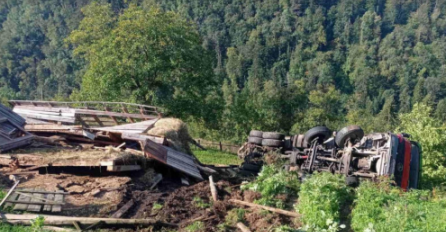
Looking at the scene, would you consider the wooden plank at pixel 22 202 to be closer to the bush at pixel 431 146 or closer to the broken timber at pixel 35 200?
the broken timber at pixel 35 200

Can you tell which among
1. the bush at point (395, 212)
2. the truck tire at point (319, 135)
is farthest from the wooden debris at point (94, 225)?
the truck tire at point (319, 135)

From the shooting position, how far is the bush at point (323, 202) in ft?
24.2

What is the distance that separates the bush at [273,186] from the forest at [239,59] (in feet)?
38.2

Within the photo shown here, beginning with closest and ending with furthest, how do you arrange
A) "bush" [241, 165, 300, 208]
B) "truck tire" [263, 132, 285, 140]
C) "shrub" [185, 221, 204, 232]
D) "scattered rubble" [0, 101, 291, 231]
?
"shrub" [185, 221, 204, 232], "scattered rubble" [0, 101, 291, 231], "bush" [241, 165, 300, 208], "truck tire" [263, 132, 285, 140]

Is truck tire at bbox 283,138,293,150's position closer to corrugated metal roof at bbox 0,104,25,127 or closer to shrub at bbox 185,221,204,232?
shrub at bbox 185,221,204,232

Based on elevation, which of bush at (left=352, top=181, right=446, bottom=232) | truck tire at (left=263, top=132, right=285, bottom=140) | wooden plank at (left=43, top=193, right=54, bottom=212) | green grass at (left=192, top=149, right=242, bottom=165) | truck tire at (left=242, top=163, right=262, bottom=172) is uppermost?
truck tire at (left=263, top=132, right=285, bottom=140)

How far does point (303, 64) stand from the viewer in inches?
4471

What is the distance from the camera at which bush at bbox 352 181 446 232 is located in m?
6.43

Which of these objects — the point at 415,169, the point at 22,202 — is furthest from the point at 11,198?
the point at 415,169

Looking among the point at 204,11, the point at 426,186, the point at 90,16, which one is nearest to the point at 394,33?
the point at 204,11

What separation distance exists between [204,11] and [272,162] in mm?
131727

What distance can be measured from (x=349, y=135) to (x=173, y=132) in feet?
18.1

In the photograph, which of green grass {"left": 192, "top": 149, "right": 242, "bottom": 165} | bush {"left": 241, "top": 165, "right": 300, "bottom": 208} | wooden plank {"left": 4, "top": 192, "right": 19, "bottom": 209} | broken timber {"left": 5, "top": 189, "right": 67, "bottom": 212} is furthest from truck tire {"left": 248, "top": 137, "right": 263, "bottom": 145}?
wooden plank {"left": 4, "top": 192, "right": 19, "bottom": 209}

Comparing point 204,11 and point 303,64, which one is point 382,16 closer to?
point 303,64
